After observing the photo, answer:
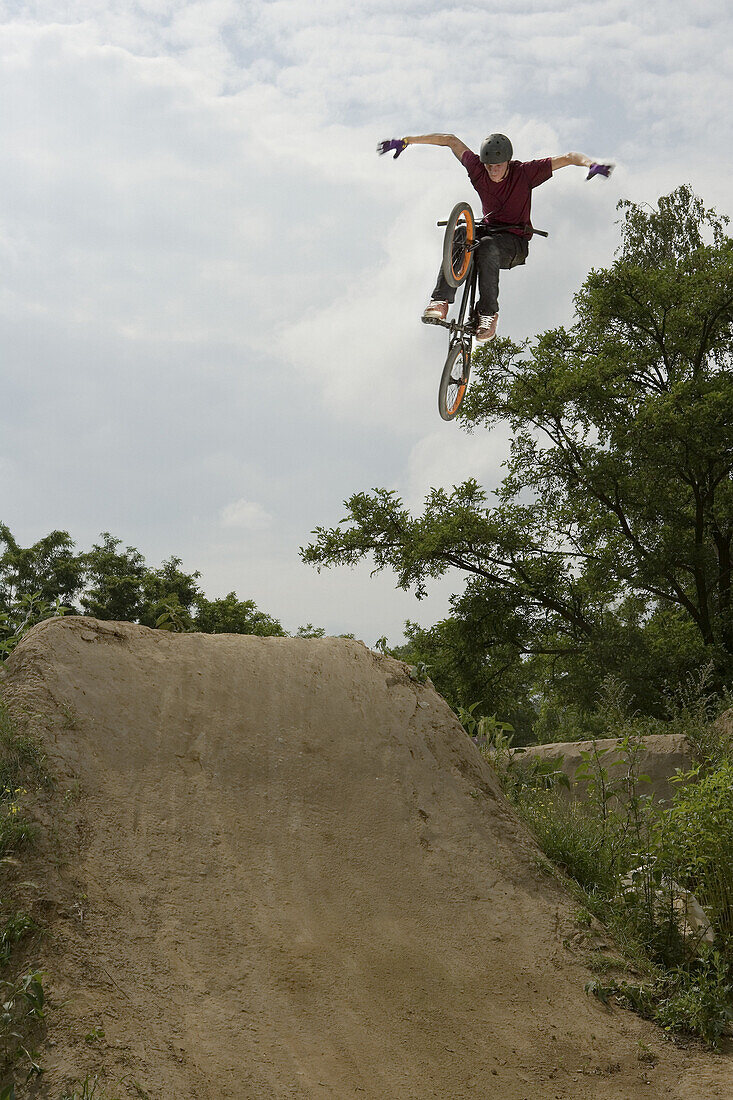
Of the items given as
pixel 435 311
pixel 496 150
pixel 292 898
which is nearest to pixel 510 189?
→ pixel 496 150

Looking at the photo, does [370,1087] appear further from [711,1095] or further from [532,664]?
[532,664]

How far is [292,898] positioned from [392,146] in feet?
21.0

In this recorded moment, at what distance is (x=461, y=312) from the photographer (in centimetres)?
938

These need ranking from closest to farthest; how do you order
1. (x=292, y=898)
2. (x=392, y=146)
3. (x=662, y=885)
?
(x=292, y=898) → (x=662, y=885) → (x=392, y=146)

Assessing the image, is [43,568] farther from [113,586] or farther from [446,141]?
[446,141]

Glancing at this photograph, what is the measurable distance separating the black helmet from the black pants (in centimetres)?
83

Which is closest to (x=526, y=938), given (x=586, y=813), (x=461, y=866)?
(x=461, y=866)

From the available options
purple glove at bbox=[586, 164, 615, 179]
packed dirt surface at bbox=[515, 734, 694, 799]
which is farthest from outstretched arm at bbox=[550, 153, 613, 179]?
packed dirt surface at bbox=[515, 734, 694, 799]

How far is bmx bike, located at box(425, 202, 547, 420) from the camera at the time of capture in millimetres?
8977

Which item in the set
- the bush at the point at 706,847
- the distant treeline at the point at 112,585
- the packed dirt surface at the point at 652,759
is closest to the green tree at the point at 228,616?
the distant treeline at the point at 112,585

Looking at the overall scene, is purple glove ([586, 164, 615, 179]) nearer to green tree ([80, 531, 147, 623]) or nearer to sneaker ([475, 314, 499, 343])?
sneaker ([475, 314, 499, 343])

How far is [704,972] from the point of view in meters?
6.52

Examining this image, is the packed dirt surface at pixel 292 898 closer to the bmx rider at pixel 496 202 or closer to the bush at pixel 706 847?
the bush at pixel 706 847

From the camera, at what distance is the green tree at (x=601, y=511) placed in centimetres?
1880
